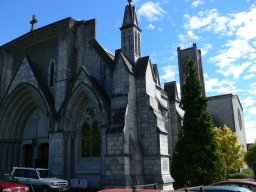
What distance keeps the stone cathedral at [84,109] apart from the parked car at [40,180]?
6.14 feet

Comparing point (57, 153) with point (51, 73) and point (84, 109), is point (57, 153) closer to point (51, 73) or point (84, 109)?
point (84, 109)

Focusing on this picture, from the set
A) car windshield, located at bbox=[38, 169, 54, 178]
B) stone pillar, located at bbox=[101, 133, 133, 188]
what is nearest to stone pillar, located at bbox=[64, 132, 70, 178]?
car windshield, located at bbox=[38, 169, 54, 178]

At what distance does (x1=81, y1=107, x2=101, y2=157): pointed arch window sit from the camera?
57.5 ft

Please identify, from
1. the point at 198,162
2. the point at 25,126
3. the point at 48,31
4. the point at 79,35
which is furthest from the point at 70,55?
the point at 198,162

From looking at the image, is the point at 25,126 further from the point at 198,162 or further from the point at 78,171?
the point at 198,162

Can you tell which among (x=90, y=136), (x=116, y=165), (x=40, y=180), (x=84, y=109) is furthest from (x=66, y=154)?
(x=116, y=165)

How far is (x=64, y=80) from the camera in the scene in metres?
18.7

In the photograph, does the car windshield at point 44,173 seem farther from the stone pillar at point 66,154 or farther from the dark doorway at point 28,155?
the dark doorway at point 28,155

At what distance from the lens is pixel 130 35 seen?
56.0 ft

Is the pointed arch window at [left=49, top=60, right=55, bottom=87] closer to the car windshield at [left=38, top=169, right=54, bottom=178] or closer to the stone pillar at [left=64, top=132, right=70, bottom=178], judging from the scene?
the stone pillar at [left=64, top=132, right=70, bottom=178]

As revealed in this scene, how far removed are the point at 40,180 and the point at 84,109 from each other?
5523mm

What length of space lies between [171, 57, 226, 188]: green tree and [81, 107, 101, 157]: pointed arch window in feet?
17.1

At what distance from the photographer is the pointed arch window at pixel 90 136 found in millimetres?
17531

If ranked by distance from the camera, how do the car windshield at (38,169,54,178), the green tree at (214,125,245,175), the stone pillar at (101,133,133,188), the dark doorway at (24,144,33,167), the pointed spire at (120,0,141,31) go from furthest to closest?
the green tree at (214,125,245,175) < the dark doorway at (24,144,33,167) < the pointed spire at (120,0,141,31) < the car windshield at (38,169,54,178) < the stone pillar at (101,133,133,188)
